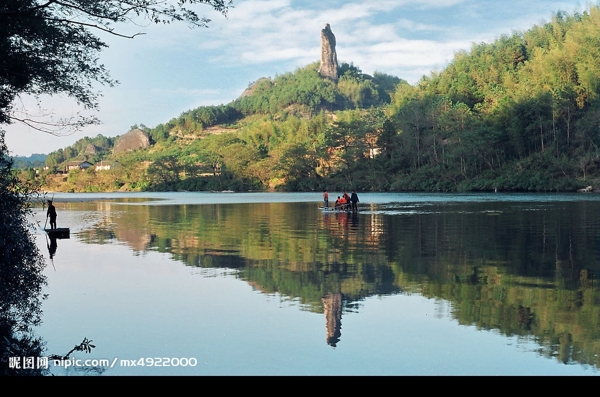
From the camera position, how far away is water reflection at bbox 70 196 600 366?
8.89 m

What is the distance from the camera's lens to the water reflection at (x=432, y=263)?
29.2 ft

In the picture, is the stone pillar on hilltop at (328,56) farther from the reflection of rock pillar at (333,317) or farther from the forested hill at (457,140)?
the reflection of rock pillar at (333,317)

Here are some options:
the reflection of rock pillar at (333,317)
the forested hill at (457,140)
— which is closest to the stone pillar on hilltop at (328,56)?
the forested hill at (457,140)

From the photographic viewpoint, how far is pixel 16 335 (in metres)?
8.39

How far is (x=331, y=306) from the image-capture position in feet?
32.7

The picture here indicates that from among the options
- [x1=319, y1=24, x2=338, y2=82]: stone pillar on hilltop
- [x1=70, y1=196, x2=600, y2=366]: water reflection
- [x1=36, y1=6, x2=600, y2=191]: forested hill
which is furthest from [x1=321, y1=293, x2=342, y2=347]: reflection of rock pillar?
[x1=319, y1=24, x2=338, y2=82]: stone pillar on hilltop

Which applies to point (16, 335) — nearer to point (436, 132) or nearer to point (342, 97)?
point (436, 132)

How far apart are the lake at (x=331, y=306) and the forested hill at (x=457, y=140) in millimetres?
49592

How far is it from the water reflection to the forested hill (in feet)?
139

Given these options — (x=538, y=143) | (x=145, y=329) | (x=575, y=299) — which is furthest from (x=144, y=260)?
(x=538, y=143)

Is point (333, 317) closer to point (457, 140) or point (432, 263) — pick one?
point (432, 263)

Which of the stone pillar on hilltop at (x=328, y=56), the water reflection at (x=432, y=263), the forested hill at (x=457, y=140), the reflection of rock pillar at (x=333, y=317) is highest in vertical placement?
the stone pillar on hilltop at (x=328, y=56)

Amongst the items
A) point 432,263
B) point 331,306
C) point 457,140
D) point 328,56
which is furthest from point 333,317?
point 328,56
